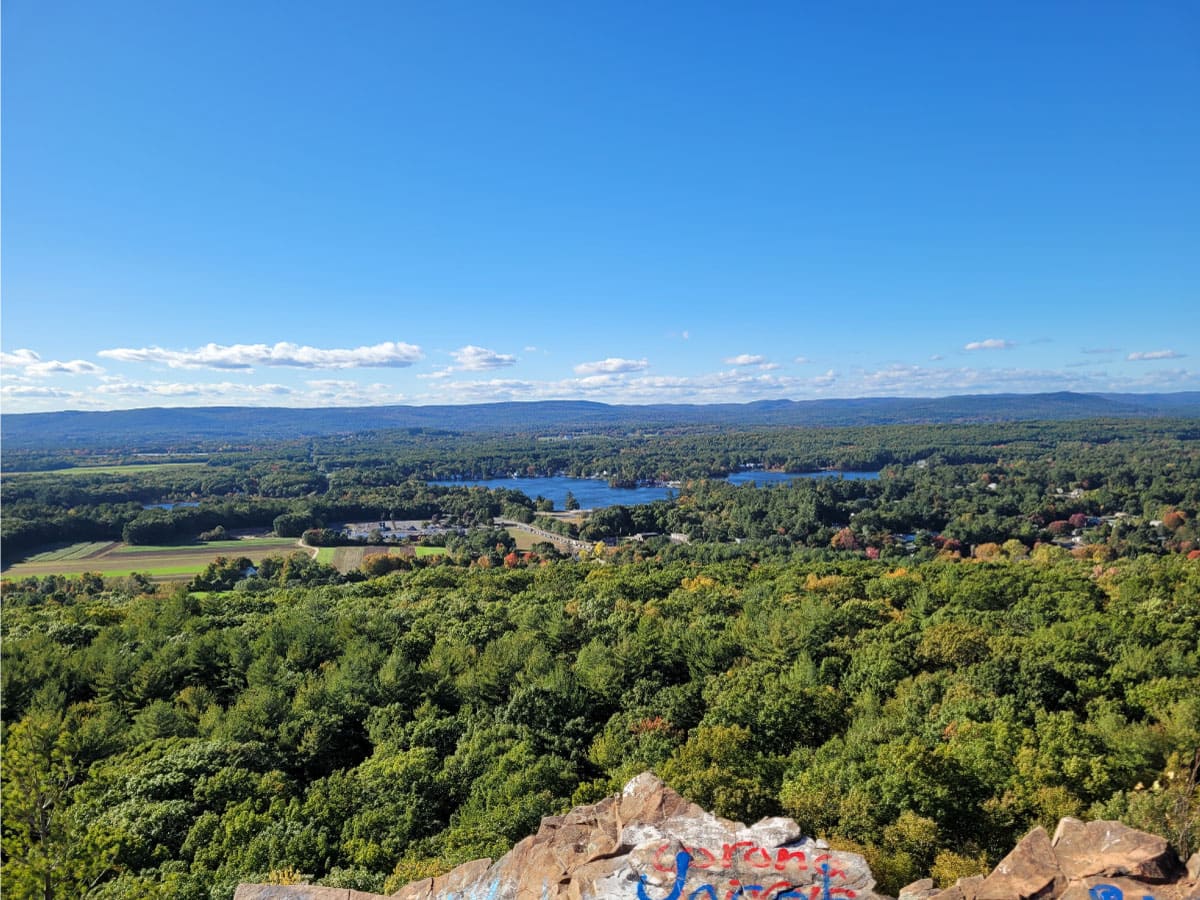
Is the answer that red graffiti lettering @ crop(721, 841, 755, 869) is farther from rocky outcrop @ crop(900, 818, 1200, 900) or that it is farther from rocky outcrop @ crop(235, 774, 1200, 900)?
rocky outcrop @ crop(900, 818, 1200, 900)

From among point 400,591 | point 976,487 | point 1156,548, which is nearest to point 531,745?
point 400,591

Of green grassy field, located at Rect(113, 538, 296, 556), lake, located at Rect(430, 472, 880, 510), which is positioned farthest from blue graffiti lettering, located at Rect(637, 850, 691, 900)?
lake, located at Rect(430, 472, 880, 510)

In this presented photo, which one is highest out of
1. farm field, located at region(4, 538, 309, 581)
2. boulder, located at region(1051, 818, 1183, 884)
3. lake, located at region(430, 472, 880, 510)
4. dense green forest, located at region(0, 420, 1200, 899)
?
boulder, located at region(1051, 818, 1183, 884)

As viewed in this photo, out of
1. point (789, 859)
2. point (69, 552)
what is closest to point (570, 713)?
point (789, 859)

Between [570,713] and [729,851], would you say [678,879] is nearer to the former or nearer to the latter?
[729,851]

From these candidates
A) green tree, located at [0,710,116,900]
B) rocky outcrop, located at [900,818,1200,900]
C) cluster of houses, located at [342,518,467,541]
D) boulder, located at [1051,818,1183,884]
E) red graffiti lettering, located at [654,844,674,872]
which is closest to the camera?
rocky outcrop, located at [900,818,1200,900]

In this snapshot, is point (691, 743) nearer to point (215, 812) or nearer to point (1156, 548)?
point (215, 812)

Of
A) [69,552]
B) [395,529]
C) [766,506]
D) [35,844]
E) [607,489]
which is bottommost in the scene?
[607,489]

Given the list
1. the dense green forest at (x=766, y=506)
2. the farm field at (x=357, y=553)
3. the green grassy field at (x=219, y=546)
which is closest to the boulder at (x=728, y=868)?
the farm field at (x=357, y=553)
